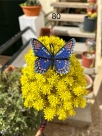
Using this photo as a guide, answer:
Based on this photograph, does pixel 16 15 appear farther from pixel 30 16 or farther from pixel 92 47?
pixel 92 47

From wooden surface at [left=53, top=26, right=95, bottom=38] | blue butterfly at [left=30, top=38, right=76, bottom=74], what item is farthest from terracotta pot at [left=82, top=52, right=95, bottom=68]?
blue butterfly at [left=30, top=38, right=76, bottom=74]

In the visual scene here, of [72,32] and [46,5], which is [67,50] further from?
[46,5]

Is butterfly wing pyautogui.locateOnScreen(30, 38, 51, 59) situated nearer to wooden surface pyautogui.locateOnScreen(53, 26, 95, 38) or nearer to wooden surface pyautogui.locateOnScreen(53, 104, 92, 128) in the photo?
wooden surface pyautogui.locateOnScreen(53, 104, 92, 128)

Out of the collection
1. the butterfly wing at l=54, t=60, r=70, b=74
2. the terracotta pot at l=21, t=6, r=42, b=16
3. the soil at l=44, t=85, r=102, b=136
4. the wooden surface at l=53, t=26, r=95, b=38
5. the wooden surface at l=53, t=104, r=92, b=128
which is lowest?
the soil at l=44, t=85, r=102, b=136

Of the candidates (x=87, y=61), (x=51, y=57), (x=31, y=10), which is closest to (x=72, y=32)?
(x=87, y=61)

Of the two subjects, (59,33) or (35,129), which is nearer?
(35,129)

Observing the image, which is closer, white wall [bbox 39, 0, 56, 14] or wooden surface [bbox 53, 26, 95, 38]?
wooden surface [bbox 53, 26, 95, 38]

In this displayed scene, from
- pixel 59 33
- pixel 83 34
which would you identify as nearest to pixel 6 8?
pixel 59 33
